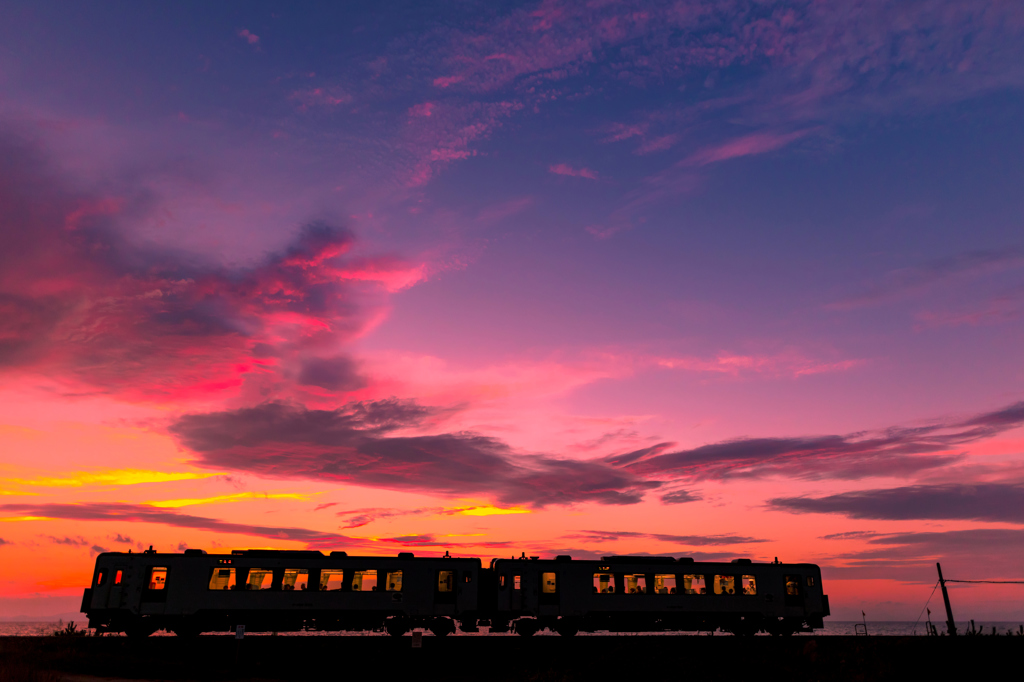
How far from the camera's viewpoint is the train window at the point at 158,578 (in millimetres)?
35125

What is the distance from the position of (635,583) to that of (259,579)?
64.6ft

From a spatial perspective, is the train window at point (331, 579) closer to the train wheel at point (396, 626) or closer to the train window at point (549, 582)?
the train wheel at point (396, 626)

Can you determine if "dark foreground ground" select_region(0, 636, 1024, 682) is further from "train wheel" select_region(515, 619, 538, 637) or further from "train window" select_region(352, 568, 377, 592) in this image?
"train window" select_region(352, 568, 377, 592)

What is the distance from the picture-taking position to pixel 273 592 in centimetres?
3506

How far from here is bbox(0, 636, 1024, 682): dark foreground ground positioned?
29.4 m

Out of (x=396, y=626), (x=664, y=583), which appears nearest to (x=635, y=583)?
(x=664, y=583)

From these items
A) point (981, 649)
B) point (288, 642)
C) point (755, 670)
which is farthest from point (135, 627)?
point (981, 649)

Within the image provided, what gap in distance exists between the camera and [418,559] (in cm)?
3622

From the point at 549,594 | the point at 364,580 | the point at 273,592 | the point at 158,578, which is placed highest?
the point at 158,578

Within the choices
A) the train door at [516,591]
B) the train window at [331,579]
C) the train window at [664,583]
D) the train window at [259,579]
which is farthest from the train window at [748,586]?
the train window at [259,579]

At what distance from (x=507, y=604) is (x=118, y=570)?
20085 millimetres

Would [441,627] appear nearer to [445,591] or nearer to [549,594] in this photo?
[445,591]

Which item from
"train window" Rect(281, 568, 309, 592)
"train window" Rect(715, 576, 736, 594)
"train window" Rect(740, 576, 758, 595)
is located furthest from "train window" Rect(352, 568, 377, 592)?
"train window" Rect(740, 576, 758, 595)

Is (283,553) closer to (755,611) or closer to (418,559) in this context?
(418,559)
